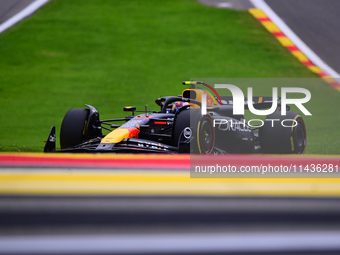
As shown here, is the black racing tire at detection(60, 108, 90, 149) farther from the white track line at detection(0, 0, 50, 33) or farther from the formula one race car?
the white track line at detection(0, 0, 50, 33)

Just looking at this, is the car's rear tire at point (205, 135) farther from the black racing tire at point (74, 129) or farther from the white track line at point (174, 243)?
the white track line at point (174, 243)

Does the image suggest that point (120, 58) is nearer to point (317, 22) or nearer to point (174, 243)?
point (317, 22)

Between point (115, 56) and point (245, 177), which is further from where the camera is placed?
point (115, 56)

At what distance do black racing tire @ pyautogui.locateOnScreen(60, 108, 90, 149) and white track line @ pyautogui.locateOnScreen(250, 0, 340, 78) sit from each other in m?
8.65

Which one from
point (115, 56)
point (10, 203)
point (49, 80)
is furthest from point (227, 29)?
point (10, 203)

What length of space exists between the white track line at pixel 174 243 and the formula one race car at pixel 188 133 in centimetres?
309

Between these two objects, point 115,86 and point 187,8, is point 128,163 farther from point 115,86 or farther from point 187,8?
Result: point 187,8

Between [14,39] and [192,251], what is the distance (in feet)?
44.6

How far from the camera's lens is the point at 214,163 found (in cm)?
249

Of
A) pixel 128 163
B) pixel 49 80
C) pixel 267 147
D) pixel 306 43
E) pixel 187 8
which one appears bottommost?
pixel 267 147

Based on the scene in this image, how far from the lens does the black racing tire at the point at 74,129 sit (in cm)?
579

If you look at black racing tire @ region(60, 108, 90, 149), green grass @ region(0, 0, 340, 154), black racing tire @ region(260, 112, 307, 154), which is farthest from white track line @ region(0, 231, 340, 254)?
Result: green grass @ region(0, 0, 340, 154)

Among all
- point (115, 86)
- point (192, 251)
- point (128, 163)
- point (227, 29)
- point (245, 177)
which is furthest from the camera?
point (227, 29)

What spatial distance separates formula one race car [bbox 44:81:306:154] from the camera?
5.03 meters
